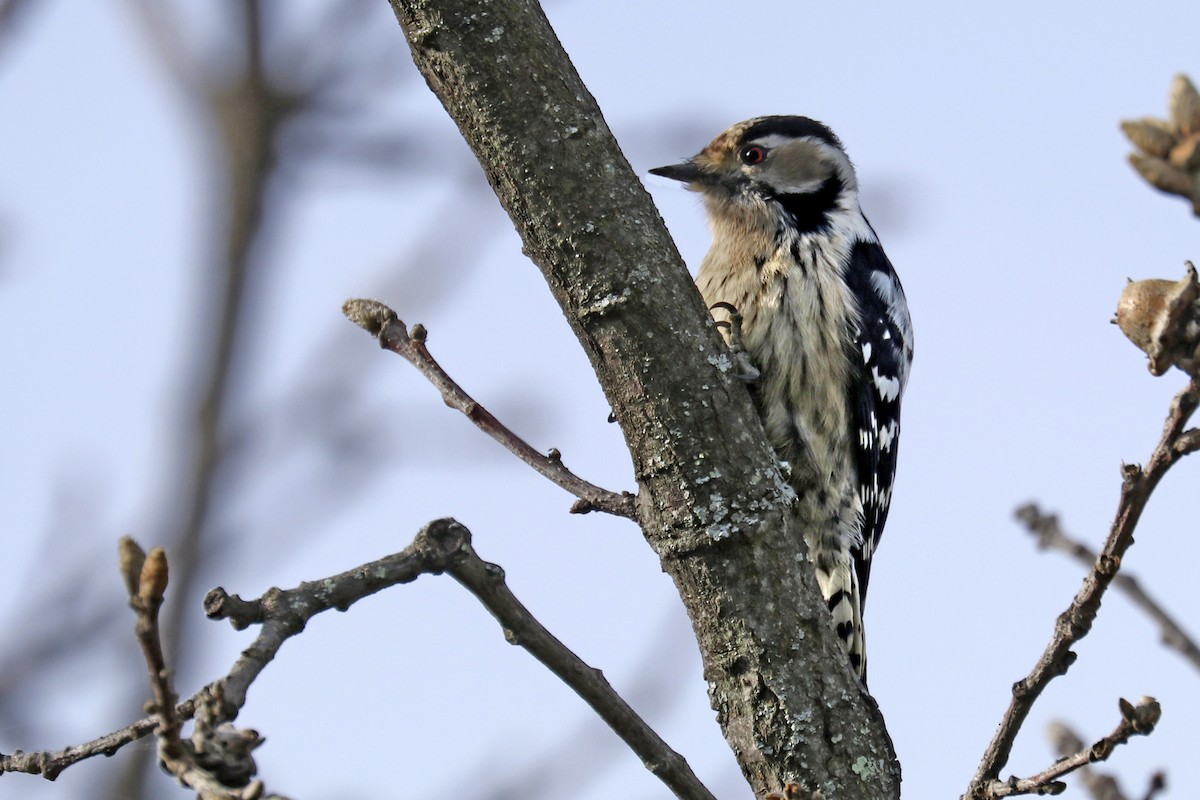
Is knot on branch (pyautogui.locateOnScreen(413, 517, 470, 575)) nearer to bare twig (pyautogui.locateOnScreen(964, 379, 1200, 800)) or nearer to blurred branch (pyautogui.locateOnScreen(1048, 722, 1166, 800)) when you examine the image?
bare twig (pyautogui.locateOnScreen(964, 379, 1200, 800))

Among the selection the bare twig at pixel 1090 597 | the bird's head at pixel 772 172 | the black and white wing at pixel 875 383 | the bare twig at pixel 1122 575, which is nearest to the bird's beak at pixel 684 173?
the bird's head at pixel 772 172

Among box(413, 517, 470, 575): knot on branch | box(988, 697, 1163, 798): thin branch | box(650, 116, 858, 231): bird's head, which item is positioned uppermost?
box(650, 116, 858, 231): bird's head

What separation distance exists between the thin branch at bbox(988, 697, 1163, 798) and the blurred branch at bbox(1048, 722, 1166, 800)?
0.02m

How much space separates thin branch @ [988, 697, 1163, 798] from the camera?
2148 millimetres

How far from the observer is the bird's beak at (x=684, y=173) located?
4.86 m

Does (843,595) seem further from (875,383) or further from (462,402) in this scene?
(462,402)

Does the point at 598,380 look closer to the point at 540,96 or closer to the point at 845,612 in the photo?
the point at 540,96

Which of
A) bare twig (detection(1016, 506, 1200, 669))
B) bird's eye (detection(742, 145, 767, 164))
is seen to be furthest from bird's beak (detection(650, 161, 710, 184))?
bare twig (detection(1016, 506, 1200, 669))

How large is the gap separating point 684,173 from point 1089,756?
3078mm

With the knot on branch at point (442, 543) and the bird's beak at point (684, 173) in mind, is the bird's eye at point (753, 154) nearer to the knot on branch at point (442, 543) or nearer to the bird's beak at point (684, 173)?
the bird's beak at point (684, 173)

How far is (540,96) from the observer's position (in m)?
2.39

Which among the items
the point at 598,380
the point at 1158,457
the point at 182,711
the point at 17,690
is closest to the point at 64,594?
the point at 17,690

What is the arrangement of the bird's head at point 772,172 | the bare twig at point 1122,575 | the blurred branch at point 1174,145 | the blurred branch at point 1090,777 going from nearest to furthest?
the blurred branch at point 1174,145 < the bare twig at point 1122,575 < the blurred branch at point 1090,777 < the bird's head at point 772,172

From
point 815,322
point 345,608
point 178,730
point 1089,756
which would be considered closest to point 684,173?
point 815,322
